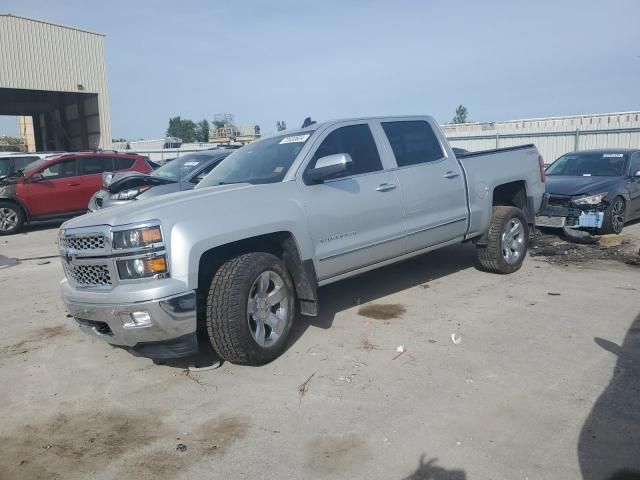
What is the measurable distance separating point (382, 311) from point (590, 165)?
21.7 ft

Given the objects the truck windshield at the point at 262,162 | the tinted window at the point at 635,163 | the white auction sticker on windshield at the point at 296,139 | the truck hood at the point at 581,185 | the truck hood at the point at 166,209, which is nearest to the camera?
the truck hood at the point at 166,209

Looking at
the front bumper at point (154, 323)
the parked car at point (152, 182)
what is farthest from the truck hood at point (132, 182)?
the front bumper at point (154, 323)

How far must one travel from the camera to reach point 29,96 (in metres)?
29.3

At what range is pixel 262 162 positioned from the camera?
16.7ft

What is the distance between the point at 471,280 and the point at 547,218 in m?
3.24

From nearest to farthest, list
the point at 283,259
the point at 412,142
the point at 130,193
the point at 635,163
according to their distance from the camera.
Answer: the point at 283,259
the point at 412,142
the point at 130,193
the point at 635,163

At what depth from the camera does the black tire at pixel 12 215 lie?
39.1ft

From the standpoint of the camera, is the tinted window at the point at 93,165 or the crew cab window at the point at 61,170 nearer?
the crew cab window at the point at 61,170

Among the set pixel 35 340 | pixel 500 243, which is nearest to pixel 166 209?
pixel 35 340

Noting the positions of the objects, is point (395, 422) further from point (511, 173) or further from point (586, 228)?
point (586, 228)

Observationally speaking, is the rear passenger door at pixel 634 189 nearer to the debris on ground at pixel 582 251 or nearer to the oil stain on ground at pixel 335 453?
the debris on ground at pixel 582 251

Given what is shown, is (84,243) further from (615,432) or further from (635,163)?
(635,163)

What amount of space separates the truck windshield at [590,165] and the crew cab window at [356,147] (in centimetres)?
619

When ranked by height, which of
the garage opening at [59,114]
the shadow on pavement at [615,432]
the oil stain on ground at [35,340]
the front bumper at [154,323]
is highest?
the garage opening at [59,114]
